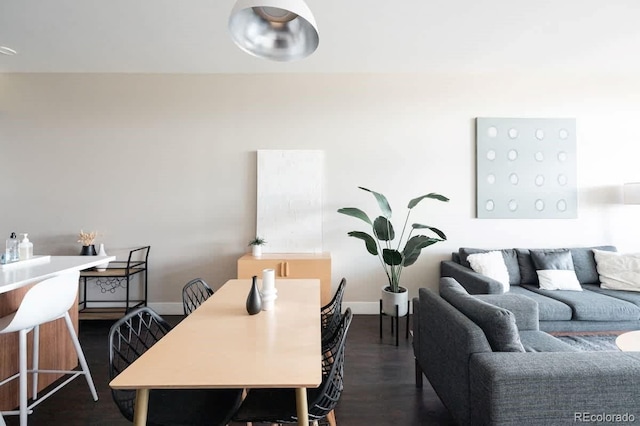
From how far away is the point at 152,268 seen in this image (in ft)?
11.8

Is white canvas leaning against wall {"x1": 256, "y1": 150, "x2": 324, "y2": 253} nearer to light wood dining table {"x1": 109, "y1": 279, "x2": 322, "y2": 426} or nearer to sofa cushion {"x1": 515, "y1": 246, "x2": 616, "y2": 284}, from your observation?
light wood dining table {"x1": 109, "y1": 279, "x2": 322, "y2": 426}

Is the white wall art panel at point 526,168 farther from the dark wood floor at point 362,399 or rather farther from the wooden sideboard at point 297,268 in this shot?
the dark wood floor at point 362,399

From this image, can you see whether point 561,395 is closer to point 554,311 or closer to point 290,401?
point 290,401

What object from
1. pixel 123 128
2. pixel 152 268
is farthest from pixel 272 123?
pixel 152 268

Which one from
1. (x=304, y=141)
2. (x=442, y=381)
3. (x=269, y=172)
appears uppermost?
(x=304, y=141)

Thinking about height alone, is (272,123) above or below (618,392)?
above

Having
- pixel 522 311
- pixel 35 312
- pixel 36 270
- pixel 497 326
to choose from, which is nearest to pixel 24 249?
pixel 36 270

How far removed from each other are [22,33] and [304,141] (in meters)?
2.91

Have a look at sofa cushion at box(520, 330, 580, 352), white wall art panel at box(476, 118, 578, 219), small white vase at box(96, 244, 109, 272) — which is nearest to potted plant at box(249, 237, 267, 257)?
small white vase at box(96, 244, 109, 272)

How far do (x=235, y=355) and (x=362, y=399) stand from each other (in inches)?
52.5

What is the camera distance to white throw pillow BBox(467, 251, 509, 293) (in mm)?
3029

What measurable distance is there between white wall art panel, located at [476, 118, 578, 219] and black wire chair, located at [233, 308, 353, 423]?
10.0 ft

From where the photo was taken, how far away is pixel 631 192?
131 inches

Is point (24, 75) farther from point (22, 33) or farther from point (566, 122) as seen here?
point (566, 122)
